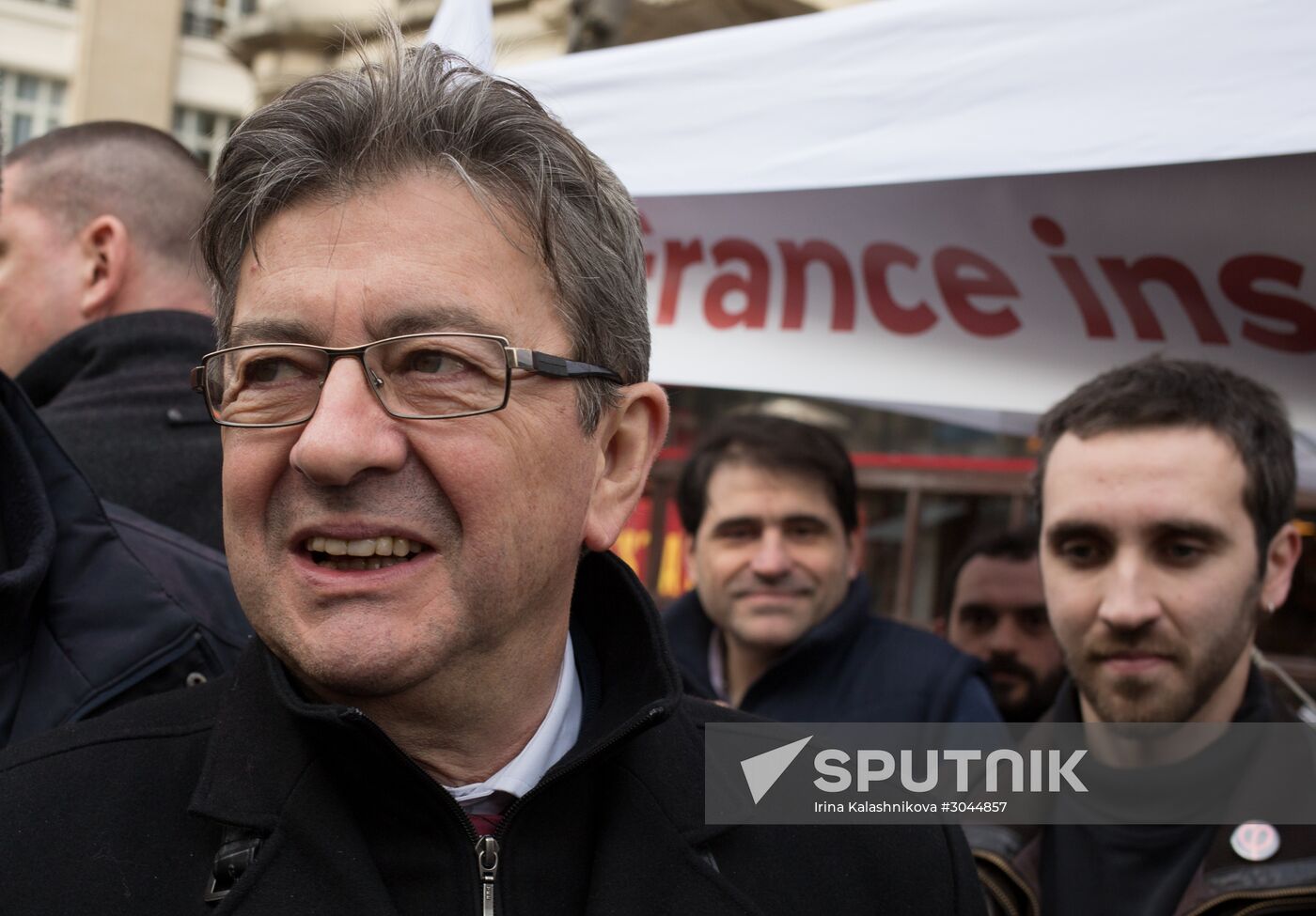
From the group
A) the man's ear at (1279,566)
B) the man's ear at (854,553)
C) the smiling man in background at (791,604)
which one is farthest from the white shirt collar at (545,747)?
the man's ear at (854,553)

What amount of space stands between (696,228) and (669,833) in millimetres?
1967

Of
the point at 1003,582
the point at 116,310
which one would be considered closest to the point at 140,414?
the point at 116,310

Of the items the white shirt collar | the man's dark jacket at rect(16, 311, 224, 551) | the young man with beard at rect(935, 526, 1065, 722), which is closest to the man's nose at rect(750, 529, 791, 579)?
the young man with beard at rect(935, 526, 1065, 722)

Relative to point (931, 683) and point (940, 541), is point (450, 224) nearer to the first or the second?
point (931, 683)

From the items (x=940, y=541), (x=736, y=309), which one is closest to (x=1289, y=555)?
(x=736, y=309)

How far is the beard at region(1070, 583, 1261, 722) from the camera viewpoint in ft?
8.12

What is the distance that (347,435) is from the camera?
64.1 inches

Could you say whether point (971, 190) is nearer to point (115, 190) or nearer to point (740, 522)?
point (740, 522)

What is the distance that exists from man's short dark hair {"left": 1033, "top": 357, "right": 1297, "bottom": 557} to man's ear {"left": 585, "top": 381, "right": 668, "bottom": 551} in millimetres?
1059

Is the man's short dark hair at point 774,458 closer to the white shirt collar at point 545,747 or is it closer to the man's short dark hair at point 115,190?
the man's short dark hair at point 115,190

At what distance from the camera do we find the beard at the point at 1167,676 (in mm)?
2475

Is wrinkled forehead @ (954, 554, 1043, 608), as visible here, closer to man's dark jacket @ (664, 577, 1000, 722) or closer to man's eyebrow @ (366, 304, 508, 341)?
man's dark jacket @ (664, 577, 1000, 722)

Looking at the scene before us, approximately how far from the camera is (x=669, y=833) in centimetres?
178

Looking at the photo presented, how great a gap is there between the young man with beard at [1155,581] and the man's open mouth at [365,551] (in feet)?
4.39
